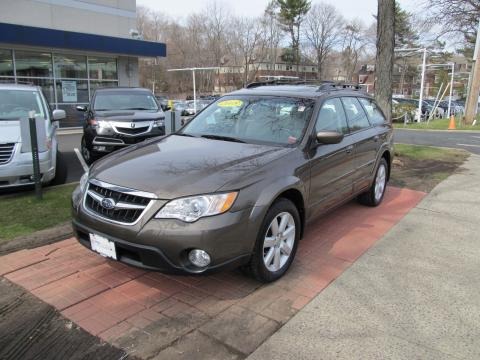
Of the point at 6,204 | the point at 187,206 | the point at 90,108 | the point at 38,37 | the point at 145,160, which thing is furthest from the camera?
the point at 38,37

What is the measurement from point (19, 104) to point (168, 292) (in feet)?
17.2

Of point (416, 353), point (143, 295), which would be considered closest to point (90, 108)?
point (143, 295)

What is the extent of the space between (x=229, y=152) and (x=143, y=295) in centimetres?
142

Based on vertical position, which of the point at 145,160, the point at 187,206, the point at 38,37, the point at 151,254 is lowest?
the point at 151,254

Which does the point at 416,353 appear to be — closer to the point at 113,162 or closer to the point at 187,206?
the point at 187,206

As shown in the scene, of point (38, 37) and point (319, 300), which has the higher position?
point (38, 37)

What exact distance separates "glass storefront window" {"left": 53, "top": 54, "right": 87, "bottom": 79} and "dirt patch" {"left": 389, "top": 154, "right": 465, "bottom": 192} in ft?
43.7

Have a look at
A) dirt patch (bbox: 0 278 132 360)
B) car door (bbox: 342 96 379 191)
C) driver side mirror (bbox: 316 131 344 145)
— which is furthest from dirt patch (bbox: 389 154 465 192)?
dirt patch (bbox: 0 278 132 360)

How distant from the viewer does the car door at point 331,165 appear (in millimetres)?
4336

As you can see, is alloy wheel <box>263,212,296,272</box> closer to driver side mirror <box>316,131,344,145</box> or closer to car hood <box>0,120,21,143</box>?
driver side mirror <box>316,131,344,145</box>

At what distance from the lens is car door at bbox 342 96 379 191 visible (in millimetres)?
5348

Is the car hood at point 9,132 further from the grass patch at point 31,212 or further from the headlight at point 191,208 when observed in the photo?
the headlight at point 191,208

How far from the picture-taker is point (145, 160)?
3777mm

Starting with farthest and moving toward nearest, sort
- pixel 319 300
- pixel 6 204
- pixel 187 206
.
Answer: pixel 6 204
pixel 319 300
pixel 187 206
